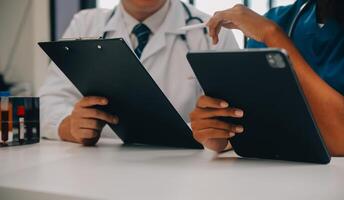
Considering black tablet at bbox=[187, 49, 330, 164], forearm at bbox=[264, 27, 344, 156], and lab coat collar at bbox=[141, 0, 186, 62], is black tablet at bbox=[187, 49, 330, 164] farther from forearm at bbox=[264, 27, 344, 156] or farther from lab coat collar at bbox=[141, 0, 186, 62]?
lab coat collar at bbox=[141, 0, 186, 62]

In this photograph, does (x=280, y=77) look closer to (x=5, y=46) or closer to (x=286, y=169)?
(x=286, y=169)

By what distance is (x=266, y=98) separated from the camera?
0.63m

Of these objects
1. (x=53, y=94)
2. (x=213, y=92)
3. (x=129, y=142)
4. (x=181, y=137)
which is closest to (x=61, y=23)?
(x=53, y=94)

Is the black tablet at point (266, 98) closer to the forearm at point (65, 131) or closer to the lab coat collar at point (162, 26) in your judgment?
the forearm at point (65, 131)

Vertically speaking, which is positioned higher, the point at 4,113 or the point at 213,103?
the point at 213,103

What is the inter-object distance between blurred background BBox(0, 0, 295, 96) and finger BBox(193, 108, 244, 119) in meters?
1.52

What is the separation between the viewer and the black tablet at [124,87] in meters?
0.75

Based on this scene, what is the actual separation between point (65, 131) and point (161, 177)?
0.53 m

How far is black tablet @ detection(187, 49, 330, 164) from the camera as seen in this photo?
58cm

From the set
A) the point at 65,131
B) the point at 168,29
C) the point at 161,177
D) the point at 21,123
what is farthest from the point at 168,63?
the point at 161,177

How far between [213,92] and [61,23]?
173 centimetres

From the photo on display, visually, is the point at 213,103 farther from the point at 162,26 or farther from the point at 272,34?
the point at 162,26

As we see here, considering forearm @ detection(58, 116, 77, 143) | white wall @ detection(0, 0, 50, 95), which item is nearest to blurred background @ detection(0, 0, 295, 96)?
white wall @ detection(0, 0, 50, 95)

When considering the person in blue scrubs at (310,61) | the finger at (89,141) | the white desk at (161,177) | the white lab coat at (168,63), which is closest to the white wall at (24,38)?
the white lab coat at (168,63)
